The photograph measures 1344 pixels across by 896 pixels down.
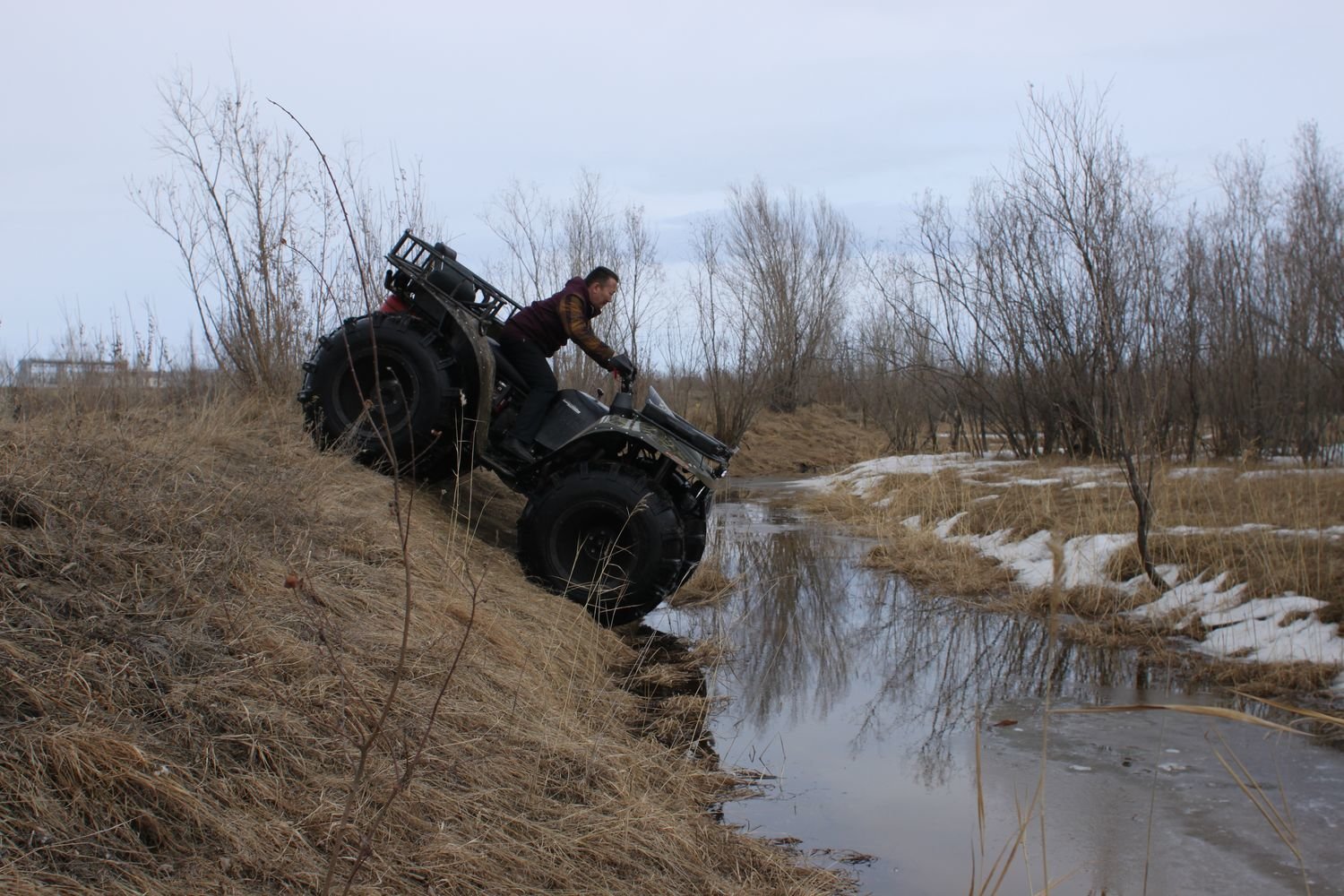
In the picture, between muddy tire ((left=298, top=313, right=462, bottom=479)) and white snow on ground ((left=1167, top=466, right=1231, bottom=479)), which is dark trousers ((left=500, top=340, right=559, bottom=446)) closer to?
muddy tire ((left=298, top=313, right=462, bottom=479))

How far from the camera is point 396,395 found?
7793 millimetres

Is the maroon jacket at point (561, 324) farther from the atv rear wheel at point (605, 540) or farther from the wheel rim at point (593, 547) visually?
the wheel rim at point (593, 547)

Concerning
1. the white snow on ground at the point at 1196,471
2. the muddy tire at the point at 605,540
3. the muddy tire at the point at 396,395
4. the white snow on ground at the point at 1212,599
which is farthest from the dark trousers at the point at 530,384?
the white snow on ground at the point at 1196,471

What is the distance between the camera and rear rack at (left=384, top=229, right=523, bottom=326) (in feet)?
25.7

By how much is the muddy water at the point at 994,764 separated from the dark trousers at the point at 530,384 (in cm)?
181

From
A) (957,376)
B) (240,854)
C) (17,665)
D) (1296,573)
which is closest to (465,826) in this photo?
(240,854)

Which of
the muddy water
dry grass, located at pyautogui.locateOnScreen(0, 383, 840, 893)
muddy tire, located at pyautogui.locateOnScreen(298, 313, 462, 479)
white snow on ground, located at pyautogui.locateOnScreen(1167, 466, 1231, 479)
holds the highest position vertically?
muddy tire, located at pyautogui.locateOnScreen(298, 313, 462, 479)

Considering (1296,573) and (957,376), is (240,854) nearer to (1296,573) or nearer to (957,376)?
(1296,573)

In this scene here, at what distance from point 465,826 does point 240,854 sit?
75 centimetres

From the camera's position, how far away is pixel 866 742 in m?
5.52

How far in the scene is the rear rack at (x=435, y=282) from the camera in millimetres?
7844

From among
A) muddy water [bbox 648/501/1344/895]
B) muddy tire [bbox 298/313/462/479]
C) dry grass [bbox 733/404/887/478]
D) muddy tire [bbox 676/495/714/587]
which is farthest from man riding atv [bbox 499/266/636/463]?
dry grass [bbox 733/404/887/478]

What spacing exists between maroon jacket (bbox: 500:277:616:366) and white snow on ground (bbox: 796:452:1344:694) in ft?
11.2

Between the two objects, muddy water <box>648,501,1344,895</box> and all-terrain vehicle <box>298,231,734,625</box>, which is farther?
all-terrain vehicle <box>298,231,734,625</box>
